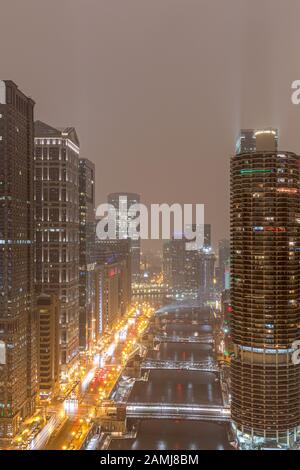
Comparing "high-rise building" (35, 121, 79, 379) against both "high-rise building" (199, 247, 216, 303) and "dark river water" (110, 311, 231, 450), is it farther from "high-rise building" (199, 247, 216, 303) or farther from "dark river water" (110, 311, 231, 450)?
"high-rise building" (199, 247, 216, 303)

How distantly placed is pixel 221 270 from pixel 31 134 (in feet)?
58.5

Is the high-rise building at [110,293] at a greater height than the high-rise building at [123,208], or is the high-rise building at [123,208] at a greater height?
the high-rise building at [123,208]

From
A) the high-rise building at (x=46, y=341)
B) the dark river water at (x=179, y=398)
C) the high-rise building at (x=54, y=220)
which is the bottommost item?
the dark river water at (x=179, y=398)

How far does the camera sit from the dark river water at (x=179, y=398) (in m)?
8.39

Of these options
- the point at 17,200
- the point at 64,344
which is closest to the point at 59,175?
the point at 17,200

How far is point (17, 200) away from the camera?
30.5ft

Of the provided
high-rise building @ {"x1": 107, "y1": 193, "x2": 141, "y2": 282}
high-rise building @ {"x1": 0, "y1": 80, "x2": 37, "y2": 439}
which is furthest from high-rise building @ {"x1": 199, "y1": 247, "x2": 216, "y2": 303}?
high-rise building @ {"x1": 0, "y1": 80, "x2": 37, "y2": 439}

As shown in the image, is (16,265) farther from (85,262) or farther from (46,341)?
(85,262)

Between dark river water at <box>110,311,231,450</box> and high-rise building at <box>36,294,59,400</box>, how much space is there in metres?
1.79

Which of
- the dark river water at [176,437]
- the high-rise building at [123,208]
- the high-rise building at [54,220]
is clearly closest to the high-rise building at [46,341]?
the high-rise building at [54,220]

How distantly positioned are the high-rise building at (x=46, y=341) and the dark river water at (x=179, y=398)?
5.89 feet

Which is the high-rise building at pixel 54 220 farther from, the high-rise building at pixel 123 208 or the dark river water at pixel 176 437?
the high-rise building at pixel 123 208

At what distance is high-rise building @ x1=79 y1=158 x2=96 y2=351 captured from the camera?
45.9 ft

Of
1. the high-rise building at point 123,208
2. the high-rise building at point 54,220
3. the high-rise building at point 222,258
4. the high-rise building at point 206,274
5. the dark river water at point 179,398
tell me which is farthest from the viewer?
the high-rise building at point 123,208
